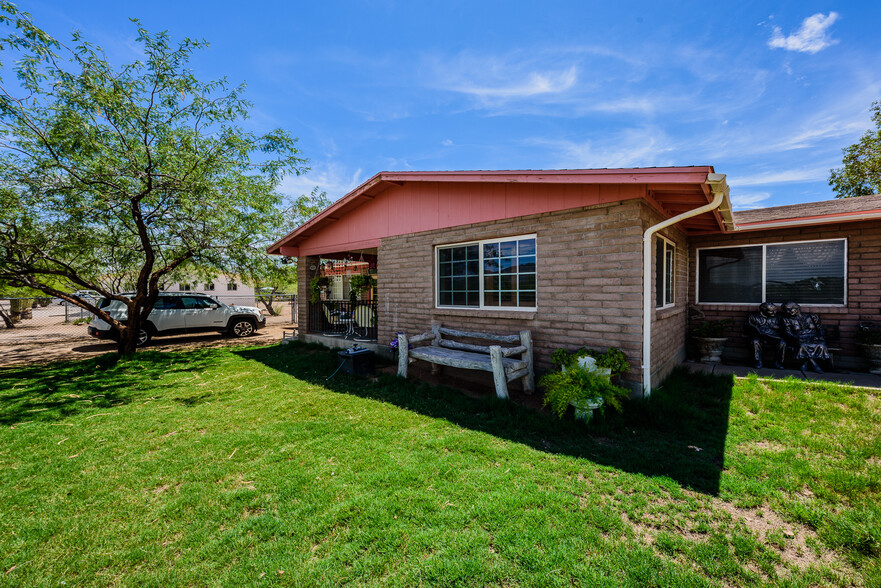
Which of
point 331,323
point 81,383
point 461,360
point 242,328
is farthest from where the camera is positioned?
point 242,328

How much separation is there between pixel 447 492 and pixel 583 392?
81.3 inches

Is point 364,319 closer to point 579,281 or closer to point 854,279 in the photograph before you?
point 579,281

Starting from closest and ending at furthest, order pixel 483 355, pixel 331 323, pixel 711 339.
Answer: pixel 483 355
pixel 711 339
pixel 331 323

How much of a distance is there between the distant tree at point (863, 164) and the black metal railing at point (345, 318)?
2266cm

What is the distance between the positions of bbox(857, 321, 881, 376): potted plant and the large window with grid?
5692 mm

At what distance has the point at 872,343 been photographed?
556 cm

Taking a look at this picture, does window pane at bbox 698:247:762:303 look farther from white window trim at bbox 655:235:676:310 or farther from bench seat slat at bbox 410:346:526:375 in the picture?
bench seat slat at bbox 410:346:526:375

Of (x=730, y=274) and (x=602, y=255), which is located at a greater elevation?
(x=602, y=255)

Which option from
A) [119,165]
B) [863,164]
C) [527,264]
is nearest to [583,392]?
[527,264]

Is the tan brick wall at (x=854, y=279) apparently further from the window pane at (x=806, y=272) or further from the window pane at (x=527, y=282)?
the window pane at (x=527, y=282)

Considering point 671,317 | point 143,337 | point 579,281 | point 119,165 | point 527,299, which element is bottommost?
point 143,337

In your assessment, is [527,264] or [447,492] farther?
[527,264]

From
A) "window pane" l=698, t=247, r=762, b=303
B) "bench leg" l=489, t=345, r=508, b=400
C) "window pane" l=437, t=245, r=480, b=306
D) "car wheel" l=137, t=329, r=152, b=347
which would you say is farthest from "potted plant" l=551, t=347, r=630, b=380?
"car wheel" l=137, t=329, r=152, b=347

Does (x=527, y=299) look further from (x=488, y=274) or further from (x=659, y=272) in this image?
(x=659, y=272)
